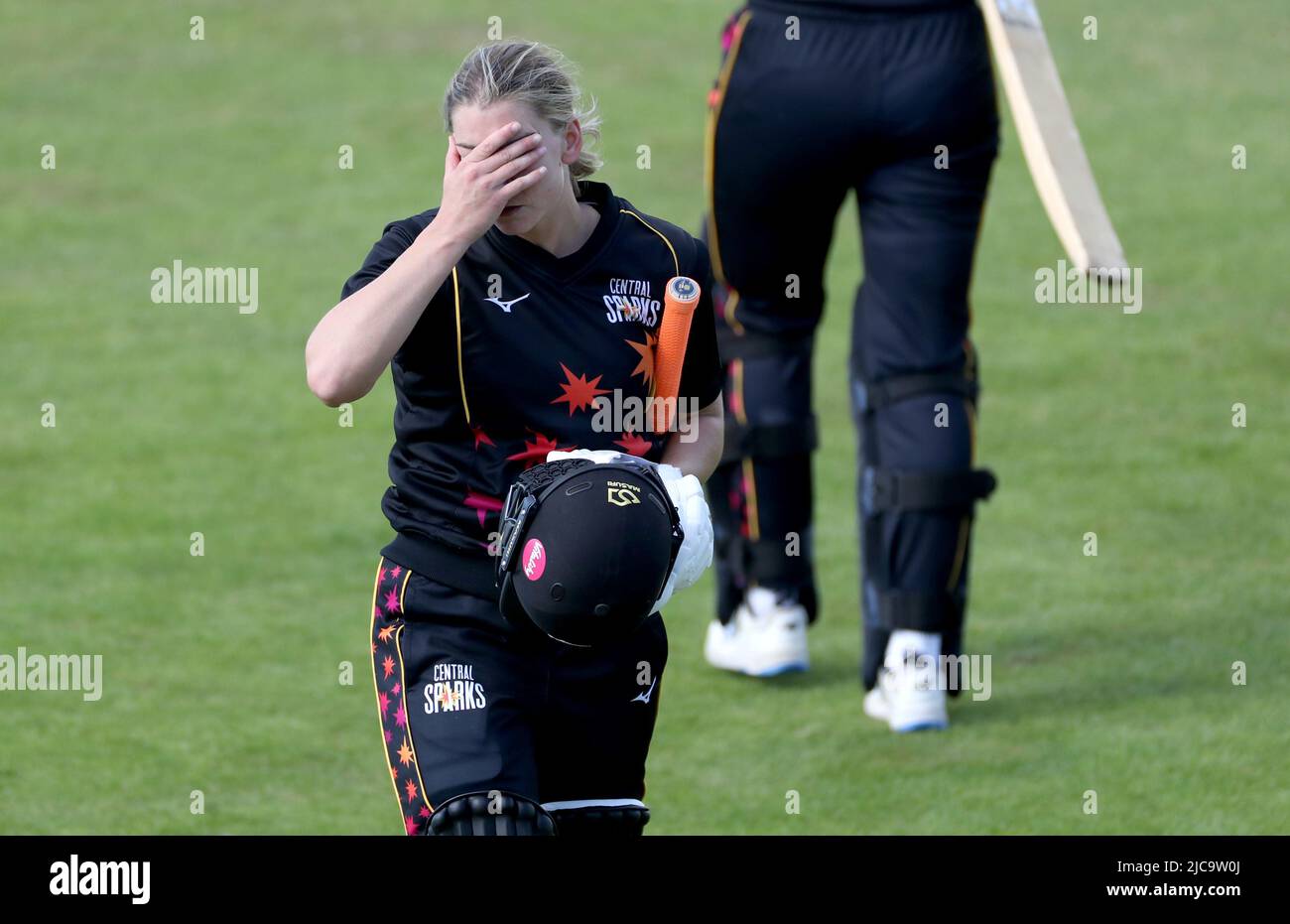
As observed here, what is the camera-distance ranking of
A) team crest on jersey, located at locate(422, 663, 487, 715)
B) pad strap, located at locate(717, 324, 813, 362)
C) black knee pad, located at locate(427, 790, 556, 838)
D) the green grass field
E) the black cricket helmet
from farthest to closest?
pad strap, located at locate(717, 324, 813, 362) < the green grass field < team crest on jersey, located at locate(422, 663, 487, 715) < black knee pad, located at locate(427, 790, 556, 838) < the black cricket helmet

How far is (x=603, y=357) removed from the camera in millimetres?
3848

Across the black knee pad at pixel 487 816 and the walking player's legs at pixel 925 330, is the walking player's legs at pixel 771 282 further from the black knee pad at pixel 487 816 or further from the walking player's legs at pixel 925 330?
the black knee pad at pixel 487 816

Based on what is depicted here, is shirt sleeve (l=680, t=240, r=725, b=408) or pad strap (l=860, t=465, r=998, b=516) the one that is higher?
shirt sleeve (l=680, t=240, r=725, b=408)

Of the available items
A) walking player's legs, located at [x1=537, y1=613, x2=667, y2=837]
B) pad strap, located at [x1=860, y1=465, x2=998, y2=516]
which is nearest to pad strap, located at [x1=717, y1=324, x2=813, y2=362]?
pad strap, located at [x1=860, y1=465, x2=998, y2=516]

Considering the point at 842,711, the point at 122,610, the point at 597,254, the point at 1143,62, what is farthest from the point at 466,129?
the point at 1143,62

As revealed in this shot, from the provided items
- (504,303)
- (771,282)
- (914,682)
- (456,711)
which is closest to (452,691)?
(456,711)

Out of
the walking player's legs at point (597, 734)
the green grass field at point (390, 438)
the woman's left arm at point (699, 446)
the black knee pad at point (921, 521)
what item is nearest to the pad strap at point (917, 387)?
the black knee pad at point (921, 521)

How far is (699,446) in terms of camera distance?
4145 millimetres

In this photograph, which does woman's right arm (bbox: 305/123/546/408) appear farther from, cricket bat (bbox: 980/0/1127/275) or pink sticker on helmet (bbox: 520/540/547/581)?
cricket bat (bbox: 980/0/1127/275)

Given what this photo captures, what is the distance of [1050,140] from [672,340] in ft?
6.46

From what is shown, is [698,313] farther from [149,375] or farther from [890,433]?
[149,375]

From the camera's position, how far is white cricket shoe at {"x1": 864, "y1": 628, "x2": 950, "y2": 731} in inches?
235

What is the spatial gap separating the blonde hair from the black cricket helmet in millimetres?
682

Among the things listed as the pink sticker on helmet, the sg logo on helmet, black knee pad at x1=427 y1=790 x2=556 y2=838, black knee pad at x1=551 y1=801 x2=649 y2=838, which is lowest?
black knee pad at x1=551 y1=801 x2=649 y2=838
